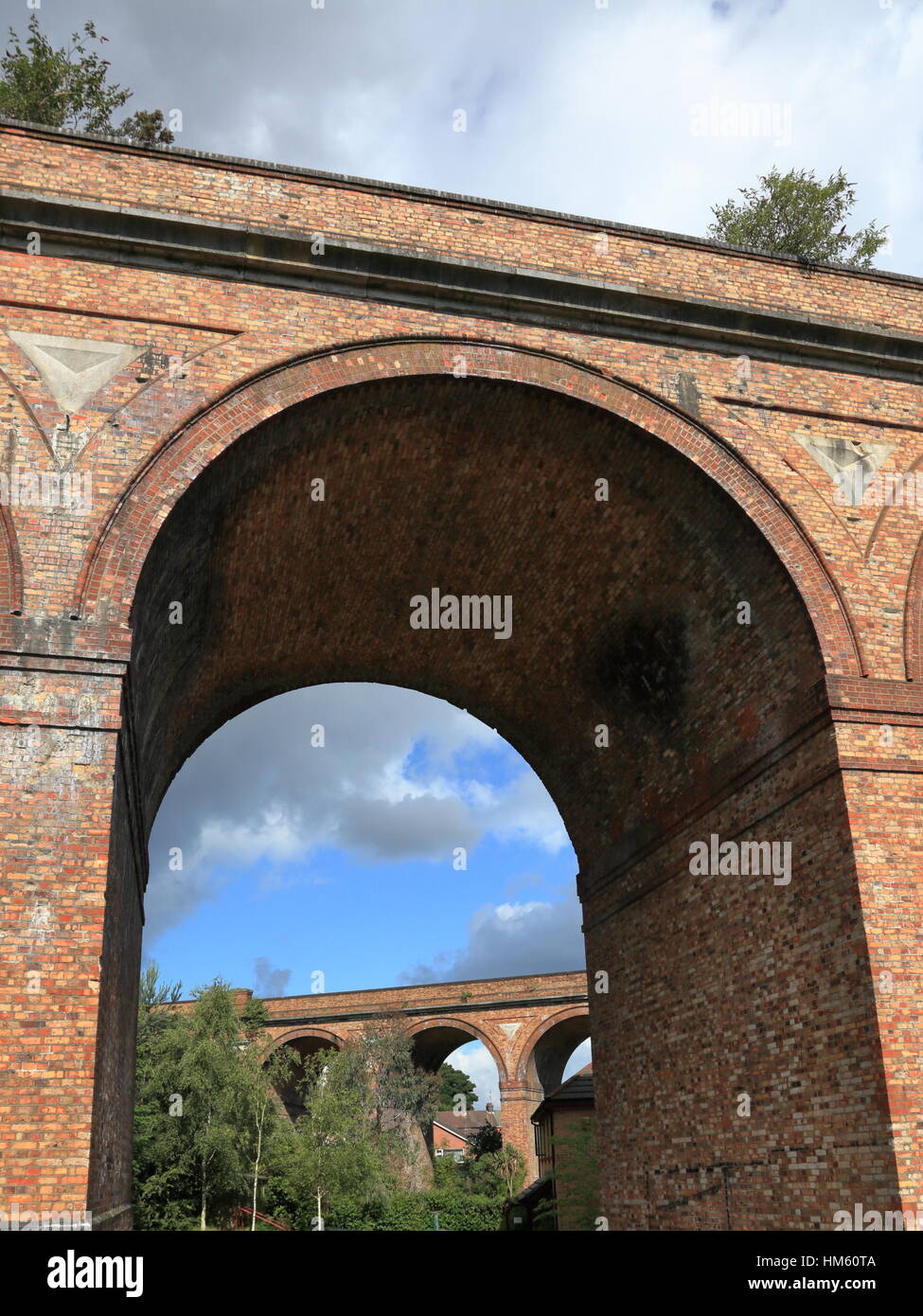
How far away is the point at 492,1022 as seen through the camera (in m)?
36.8

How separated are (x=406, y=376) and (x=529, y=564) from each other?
9.36 ft

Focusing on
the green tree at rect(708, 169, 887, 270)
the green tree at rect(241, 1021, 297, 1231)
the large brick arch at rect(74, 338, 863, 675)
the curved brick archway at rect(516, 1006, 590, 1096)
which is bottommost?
the green tree at rect(241, 1021, 297, 1231)

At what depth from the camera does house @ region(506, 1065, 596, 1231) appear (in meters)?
20.0

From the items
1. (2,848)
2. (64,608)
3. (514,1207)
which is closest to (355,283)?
(64,608)

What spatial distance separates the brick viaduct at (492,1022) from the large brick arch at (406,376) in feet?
94.0

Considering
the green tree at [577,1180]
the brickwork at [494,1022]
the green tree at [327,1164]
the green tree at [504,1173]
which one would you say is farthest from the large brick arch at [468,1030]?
the green tree at [577,1180]

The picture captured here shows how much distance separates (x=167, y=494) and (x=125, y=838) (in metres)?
2.87

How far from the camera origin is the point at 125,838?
911cm

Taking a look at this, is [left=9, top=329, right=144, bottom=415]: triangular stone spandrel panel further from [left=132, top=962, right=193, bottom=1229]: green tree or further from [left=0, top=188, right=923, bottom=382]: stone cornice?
[left=132, top=962, right=193, bottom=1229]: green tree

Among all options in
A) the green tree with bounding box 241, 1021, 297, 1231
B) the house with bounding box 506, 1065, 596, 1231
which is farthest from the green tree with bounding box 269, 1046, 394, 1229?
the house with bounding box 506, 1065, 596, 1231

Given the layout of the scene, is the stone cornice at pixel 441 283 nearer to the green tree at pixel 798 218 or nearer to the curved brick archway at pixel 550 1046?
the green tree at pixel 798 218

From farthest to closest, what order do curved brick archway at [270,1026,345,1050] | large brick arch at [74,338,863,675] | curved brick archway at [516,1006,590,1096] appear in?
curved brick archway at [270,1026,345,1050] → curved brick archway at [516,1006,590,1096] → large brick arch at [74,338,863,675]

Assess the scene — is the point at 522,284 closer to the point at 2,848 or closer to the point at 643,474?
the point at 643,474

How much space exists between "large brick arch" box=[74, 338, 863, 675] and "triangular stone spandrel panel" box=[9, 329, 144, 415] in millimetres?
770
